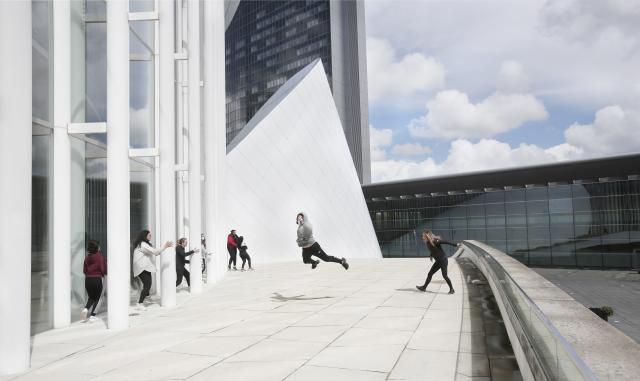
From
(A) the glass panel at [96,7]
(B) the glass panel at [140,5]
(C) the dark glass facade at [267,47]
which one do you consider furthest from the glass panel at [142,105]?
(C) the dark glass facade at [267,47]

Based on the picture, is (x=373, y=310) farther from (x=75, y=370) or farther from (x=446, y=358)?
(x=75, y=370)

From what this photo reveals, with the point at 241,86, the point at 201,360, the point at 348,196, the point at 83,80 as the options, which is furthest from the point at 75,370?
the point at 241,86

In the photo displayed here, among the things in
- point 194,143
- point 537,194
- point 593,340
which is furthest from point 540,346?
point 537,194

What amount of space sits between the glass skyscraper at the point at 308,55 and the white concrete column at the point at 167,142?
99.2 metres

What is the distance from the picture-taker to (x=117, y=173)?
25.2 ft

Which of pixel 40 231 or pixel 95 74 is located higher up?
pixel 95 74

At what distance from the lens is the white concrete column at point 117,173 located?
7.66 m

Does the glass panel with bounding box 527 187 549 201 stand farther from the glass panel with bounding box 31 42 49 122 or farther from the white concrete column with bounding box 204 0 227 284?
the glass panel with bounding box 31 42 49 122

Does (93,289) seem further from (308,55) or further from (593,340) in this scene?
(308,55)

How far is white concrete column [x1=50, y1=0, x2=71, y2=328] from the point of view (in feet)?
27.1

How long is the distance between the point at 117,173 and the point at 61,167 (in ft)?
4.78

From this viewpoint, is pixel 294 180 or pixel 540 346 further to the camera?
pixel 294 180

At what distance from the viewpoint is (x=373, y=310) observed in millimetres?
8742
